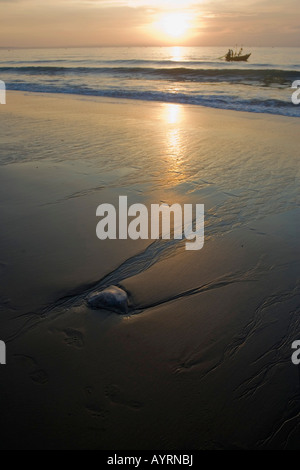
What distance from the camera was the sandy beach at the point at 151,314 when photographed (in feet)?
6.47

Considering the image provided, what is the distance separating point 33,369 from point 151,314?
0.96m

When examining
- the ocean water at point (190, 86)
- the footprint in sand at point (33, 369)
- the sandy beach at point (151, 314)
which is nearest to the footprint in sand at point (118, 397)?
the sandy beach at point (151, 314)

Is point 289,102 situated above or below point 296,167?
above

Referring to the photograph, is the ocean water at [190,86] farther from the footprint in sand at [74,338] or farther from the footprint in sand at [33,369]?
the footprint in sand at [33,369]

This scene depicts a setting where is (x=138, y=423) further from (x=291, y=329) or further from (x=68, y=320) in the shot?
(x=291, y=329)

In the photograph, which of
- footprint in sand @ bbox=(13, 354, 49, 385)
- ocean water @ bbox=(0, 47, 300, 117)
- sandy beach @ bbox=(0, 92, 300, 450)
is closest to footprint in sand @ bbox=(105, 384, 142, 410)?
sandy beach @ bbox=(0, 92, 300, 450)

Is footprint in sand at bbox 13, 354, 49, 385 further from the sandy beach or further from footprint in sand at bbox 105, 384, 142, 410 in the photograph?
footprint in sand at bbox 105, 384, 142, 410

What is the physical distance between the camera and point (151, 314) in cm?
278

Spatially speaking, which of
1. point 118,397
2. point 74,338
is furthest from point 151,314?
point 118,397

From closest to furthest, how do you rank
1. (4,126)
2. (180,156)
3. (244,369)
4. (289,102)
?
(244,369) < (180,156) < (4,126) < (289,102)

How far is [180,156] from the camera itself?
6582mm

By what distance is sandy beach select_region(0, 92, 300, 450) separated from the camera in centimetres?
197

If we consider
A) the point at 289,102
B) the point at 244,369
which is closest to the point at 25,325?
the point at 244,369
